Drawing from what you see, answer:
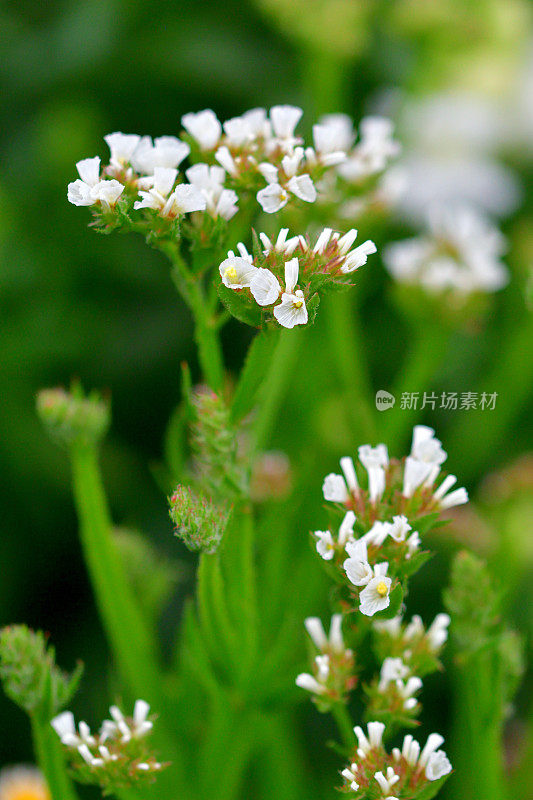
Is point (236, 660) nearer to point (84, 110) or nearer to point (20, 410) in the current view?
point (20, 410)

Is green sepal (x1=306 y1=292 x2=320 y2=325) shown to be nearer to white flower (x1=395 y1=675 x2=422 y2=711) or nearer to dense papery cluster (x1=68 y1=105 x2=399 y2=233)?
dense papery cluster (x1=68 y1=105 x2=399 y2=233)

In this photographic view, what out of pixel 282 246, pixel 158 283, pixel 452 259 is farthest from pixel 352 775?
pixel 158 283

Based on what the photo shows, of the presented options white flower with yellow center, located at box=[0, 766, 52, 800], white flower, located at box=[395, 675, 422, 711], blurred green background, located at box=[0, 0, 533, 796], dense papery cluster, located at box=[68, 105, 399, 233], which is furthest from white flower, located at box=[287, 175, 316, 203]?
white flower with yellow center, located at box=[0, 766, 52, 800]

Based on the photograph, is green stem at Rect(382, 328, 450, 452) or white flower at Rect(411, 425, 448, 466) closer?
white flower at Rect(411, 425, 448, 466)

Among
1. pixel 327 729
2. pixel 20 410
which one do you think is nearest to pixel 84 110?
pixel 20 410

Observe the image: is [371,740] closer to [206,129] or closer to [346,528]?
[346,528]

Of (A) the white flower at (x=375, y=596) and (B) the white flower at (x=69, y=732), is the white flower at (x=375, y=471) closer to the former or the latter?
(A) the white flower at (x=375, y=596)

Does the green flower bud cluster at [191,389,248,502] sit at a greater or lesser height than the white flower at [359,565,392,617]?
greater
